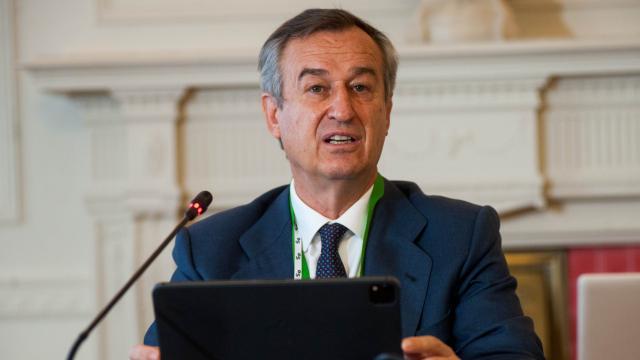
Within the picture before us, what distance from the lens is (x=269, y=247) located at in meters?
2.08

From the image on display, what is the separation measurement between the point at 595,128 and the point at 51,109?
6.72ft

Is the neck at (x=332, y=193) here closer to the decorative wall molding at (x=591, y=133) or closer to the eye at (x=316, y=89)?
the eye at (x=316, y=89)

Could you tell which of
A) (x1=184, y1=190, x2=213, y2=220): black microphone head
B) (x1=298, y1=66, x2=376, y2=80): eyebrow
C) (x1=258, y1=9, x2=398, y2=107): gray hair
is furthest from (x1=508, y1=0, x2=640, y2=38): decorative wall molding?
(x1=184, y1=190, x2=213, y2=220): black microphone head

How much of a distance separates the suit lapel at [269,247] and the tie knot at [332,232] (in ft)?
0.23

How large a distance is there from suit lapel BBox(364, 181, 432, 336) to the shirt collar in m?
0.03

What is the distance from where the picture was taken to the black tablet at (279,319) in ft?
4.94

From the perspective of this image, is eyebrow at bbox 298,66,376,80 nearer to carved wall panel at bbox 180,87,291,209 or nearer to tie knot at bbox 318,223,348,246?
tie knot at bbox 318,223,348,246

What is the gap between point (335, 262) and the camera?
6.72 feet

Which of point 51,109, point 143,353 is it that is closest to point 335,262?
point 143,353

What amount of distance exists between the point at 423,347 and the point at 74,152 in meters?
2.61

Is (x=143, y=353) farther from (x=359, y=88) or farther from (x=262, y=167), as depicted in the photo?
(x=262, y=167)

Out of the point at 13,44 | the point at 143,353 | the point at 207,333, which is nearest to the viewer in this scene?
the point at 207,333

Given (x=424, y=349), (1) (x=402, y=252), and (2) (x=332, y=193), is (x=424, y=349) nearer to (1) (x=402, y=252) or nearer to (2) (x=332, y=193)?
(1) (x=402, y=252)

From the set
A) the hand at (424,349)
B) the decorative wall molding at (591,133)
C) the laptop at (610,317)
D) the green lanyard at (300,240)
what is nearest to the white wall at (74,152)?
the decorative wall molding at (591,133)
